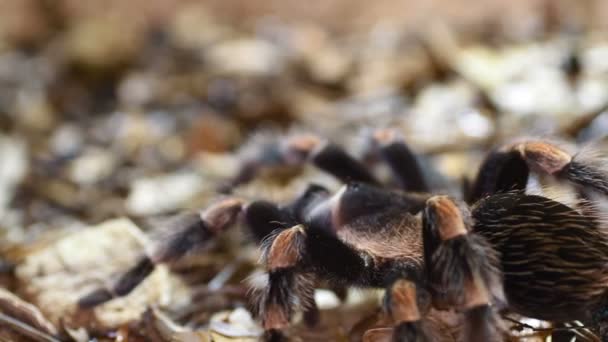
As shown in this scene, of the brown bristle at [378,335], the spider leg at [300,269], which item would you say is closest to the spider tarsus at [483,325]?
the brown bristle at [378,335]

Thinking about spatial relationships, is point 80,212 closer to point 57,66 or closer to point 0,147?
point 0,147

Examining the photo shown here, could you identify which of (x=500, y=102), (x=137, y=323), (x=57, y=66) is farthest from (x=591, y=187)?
(x=57, y=66)

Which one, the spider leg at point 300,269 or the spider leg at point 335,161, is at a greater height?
the spider leg at point 335,161

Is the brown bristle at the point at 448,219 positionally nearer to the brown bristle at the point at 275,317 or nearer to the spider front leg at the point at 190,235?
the brown bristle at the point at 275,317

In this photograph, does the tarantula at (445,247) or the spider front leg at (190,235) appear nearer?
the tarantula at (445,247)

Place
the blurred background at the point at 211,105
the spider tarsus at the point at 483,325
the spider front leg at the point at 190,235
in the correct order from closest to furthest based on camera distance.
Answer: the spider tarsus at the point at 483,325 → the spider front leg at the point at 190,235 → the blurred background at the point at 211,105

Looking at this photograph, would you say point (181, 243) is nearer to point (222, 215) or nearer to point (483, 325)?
point (222, 215)

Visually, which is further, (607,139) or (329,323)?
(607,139)
